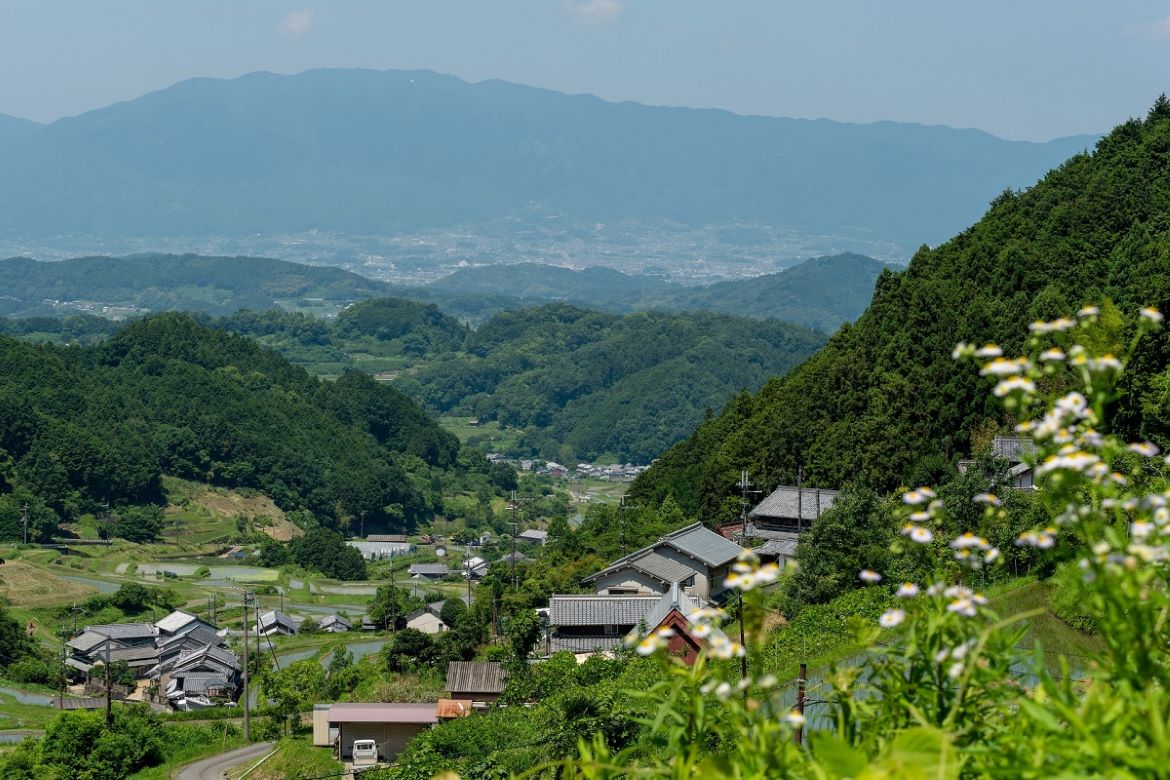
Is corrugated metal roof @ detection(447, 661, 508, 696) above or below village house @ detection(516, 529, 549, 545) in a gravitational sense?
above

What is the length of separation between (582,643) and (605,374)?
9002 centimetres

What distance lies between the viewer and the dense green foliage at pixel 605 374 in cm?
10241

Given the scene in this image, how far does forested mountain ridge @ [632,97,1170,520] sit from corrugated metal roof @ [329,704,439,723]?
10303mm

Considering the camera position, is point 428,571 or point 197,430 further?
point 197,430

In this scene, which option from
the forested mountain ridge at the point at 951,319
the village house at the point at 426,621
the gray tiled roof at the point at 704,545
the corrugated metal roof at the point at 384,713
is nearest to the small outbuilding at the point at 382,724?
the corrugated metal roof at the point at 384,713

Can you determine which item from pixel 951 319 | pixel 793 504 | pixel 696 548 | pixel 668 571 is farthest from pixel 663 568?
pixel 951 319

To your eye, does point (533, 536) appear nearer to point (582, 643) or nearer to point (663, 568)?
point (663, 568)

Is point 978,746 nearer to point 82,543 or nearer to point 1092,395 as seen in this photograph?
point 1092,395

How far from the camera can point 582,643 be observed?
2305 centimetres

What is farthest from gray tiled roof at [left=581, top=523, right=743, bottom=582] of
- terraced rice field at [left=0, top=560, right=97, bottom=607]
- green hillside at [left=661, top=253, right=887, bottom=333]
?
green hillside at [left=661, top=253, right=887, bottom=333]

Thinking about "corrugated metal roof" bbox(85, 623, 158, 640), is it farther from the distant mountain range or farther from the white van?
the distant mountain range

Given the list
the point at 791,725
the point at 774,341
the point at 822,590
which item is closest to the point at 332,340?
the point at 774,341

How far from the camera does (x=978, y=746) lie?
343 cm

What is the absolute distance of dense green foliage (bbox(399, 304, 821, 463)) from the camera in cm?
10241
